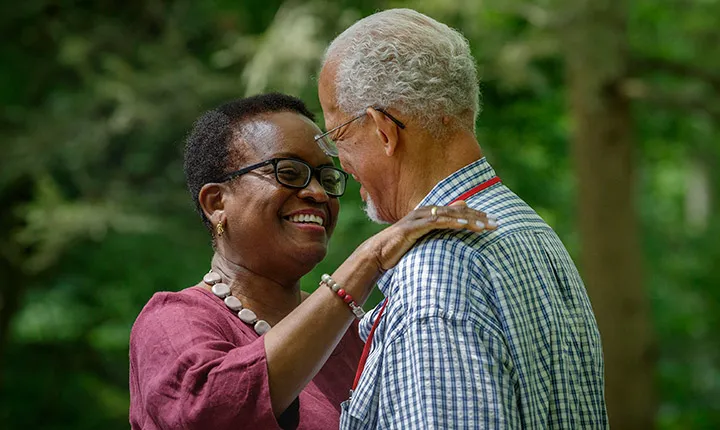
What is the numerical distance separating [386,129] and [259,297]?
84 cm

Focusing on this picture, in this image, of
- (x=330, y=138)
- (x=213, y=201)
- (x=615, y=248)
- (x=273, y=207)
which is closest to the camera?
(x=330, y=138)

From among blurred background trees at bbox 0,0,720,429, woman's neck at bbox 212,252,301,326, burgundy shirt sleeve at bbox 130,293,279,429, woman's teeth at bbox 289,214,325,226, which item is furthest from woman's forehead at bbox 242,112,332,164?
blurred background trees at bbox 0,0,720,429

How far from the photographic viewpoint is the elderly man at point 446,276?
5.61 feet

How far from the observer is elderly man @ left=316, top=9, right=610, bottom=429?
5.61ft

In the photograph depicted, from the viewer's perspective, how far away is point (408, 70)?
191cm

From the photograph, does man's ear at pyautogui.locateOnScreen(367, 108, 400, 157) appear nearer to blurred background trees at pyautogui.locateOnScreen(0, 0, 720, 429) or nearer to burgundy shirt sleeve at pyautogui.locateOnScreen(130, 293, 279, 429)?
burgundy shirt sleeve at pyautogui.locateOnScreen(130, 293, 279, 429)

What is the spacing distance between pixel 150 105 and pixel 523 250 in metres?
6.05

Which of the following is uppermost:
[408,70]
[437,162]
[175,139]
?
[408,70]

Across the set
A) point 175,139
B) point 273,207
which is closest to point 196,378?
point 273,207

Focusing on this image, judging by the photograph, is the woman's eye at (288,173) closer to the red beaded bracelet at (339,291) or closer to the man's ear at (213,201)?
the man's ear at (213,201)

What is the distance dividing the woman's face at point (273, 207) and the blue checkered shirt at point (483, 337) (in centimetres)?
64

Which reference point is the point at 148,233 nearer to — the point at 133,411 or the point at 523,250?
the point at 133,411

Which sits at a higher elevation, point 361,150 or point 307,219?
point 361,150

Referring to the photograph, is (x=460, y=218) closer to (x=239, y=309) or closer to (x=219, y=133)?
(x=239, y=309)
